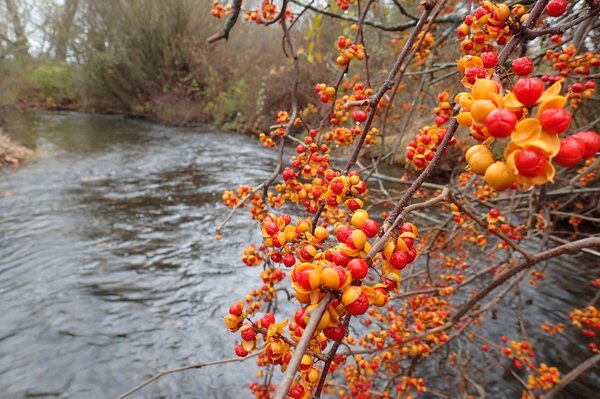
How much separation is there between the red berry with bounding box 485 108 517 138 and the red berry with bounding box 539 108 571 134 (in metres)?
0.04

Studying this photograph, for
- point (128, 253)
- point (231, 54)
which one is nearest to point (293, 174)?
point (128, 253)

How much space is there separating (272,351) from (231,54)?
20662mm

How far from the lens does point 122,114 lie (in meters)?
21.4

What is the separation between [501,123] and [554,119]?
0.21 ft

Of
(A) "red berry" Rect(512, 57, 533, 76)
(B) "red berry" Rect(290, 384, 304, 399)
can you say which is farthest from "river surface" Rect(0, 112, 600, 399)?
(A) "red berry" Rect(512, 57, 533, 76)

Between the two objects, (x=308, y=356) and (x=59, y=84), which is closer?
(x=308, y=356)

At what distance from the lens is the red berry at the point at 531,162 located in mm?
537

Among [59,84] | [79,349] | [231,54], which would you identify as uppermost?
[231,54]

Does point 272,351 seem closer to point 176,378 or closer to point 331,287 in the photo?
point 331,287

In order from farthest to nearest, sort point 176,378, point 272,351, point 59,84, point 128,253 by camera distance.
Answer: point 59,84 → point 128,253 → point 176,378 → point 272,351

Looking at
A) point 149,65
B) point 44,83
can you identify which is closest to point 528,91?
point 149,65

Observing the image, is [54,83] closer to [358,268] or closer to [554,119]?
[358,268]

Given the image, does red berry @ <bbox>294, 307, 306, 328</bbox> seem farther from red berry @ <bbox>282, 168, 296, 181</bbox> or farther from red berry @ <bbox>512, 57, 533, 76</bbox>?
red berry @ <bbox>282, 168, 296, 181</bbox>

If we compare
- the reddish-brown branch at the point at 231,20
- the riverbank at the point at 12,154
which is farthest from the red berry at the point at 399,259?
the riverbank at the point at 12,154
